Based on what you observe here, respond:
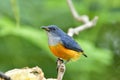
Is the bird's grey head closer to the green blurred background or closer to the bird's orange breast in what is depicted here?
the bird's orange breast

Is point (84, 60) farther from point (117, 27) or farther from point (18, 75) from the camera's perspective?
point (18, 75)

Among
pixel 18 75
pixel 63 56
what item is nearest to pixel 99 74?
pixel 63 56

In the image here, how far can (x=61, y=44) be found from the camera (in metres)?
1.29

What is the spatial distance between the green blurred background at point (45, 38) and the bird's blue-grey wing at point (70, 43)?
2.20 ft

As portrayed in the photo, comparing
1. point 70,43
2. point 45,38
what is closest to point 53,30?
point 70,43

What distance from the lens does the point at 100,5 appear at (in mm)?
2354

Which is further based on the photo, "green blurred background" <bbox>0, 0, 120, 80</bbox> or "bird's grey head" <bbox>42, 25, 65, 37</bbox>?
"green blurred background" <bbox>0, 0, 120, 80</bbox>

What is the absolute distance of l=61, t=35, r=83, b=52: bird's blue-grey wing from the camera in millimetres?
1257

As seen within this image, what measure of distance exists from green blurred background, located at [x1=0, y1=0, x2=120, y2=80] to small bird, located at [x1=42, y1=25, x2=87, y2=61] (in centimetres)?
67

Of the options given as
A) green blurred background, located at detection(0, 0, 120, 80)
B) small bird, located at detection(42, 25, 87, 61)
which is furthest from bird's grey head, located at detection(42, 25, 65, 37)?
green blurred background, located at detection(0, 0, 120, 80)

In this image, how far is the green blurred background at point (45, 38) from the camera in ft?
6.66

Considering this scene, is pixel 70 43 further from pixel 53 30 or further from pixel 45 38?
pixel 45 38

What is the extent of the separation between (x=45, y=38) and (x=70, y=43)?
828mm

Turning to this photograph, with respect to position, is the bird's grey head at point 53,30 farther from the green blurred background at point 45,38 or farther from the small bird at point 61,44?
the green blurred background at point 45,38
